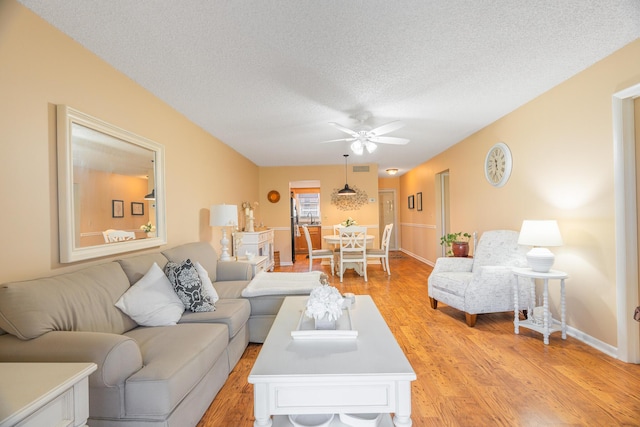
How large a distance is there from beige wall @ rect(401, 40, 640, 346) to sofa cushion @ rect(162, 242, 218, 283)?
350 cm

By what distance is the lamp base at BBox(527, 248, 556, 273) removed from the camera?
2703 millimetres

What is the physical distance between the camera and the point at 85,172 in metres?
2.07

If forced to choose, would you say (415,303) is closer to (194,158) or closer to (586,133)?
(586,133)

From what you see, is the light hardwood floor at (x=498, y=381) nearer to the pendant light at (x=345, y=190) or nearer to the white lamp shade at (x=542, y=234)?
the white lamp shade at (x=542, y=234)

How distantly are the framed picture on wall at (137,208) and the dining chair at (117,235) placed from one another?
0.18 metres

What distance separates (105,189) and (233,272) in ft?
5.12

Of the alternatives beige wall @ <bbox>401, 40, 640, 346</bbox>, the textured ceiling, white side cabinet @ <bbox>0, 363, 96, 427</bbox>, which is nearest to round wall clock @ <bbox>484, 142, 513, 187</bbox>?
beige wall @ <bbox>401, 40, 640, 346</bbox>

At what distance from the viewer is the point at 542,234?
2676 mm

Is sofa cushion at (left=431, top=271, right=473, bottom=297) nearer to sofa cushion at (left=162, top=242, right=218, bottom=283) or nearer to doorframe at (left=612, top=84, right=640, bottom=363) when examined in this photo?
doorframe at (left=612, top=84, right=640, bottom=363)

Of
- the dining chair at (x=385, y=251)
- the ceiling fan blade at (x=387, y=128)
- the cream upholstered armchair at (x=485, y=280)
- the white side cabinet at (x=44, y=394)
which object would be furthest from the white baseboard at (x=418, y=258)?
the white side cabinet at (x=44, y=394)

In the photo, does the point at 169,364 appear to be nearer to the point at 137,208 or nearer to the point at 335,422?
the point at 335,422

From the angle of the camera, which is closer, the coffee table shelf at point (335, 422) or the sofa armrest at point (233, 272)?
the coffee table shelf at point (335, 422)

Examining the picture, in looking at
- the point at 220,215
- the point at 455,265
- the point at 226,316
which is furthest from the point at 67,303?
the point at 455,265

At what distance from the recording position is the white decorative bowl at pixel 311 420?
138cm
